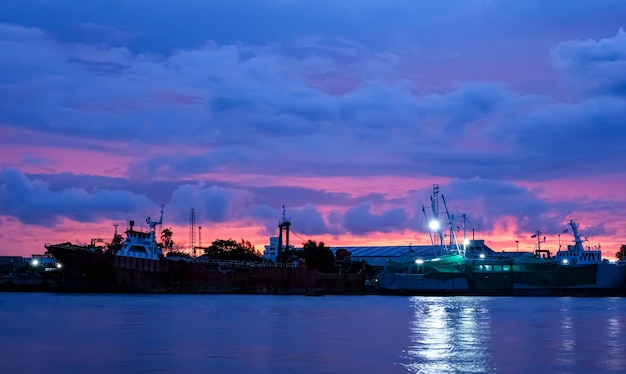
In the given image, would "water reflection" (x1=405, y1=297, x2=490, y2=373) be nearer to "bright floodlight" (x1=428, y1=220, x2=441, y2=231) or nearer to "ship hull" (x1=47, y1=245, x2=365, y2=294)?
"ship hull" (x1=47, y1=245, x2=365, y2=294)

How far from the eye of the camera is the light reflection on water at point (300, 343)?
36.6m

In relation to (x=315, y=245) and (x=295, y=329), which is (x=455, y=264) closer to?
(x=315, y=245)

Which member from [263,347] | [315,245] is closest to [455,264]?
[315,245]

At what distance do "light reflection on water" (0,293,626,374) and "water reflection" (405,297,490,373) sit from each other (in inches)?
2.4

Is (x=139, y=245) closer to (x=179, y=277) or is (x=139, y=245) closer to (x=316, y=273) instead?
(x=179, y=277)

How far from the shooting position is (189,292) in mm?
135500

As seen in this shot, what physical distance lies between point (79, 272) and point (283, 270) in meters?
39.0

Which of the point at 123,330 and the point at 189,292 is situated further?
the point at 189,292

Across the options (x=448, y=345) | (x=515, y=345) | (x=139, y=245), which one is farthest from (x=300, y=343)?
(x=139, y=245)

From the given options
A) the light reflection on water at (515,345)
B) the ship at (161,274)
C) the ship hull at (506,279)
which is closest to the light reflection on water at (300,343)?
the light reflection on water at (515,345)

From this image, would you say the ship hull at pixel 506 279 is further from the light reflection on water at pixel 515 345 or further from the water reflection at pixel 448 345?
the water reflection at pixel 448 345

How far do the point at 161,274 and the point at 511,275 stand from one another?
71355 mm

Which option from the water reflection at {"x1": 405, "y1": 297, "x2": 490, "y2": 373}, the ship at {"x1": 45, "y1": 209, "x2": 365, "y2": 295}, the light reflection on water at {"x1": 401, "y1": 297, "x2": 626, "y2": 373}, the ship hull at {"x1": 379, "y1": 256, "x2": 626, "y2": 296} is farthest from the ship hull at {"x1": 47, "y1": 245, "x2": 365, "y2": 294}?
the light reflection on water at {"x1": 401, "y1": 297, "x2": 626, "y2": 373}

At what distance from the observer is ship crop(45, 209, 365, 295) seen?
122312 mm
